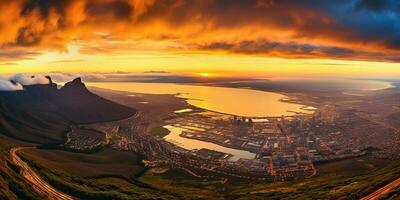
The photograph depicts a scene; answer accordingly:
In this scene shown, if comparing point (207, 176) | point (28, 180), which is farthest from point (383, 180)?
point (28, 180)

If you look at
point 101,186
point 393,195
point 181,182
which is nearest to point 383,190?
point 393,195

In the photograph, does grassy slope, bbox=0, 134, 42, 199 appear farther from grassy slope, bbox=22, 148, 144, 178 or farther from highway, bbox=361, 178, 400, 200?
highway, bbox=361, 178, 400, 200

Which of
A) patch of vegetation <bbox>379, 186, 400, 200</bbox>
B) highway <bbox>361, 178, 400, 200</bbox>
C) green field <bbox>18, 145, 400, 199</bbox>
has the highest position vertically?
patch of vegetation <bbox>379, 186, 400, 200</bbox>

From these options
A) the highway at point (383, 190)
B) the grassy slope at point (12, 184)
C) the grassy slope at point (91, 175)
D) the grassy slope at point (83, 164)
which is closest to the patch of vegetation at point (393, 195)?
the highway at point (383, 190)

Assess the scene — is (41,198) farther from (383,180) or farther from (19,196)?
(383,180)

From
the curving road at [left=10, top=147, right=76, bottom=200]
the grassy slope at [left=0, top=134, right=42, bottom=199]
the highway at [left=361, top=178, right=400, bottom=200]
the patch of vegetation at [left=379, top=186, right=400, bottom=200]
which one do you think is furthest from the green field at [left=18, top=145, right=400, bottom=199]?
the grassy slope at [left=0, top=134, right=42, bottom=199]

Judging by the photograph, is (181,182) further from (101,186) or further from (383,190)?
(383,190)

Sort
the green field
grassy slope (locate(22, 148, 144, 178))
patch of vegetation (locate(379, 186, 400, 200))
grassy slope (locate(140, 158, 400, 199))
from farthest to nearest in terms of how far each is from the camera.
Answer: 1. grassy slope (locate(22, 148, 144, 178))
2. the green field
3. grassy slope (locate(140, 158, 400, 199))
4. patch of vegetation (locate(379, 186, 400, 200))

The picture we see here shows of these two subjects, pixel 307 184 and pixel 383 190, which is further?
pixel 307 184
